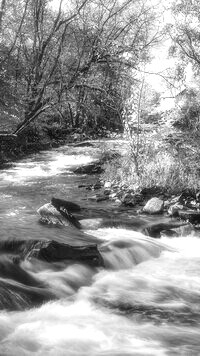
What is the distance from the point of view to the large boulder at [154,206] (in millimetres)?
9219

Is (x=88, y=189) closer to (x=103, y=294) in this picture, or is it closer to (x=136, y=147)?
(x=136, y=147)

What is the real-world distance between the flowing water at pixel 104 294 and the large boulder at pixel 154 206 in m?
0.42

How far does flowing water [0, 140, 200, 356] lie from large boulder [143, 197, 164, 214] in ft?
1.39

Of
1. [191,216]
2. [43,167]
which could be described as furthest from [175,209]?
[43,167]

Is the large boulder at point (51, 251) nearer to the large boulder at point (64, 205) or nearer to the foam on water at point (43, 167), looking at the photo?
the large boulder at point (64, 205)

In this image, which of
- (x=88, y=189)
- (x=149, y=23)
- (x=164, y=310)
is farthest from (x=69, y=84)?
(x=164, y=310)

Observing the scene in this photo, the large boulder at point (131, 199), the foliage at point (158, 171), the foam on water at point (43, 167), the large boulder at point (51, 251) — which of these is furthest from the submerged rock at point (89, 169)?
the large boulder at point (51, 251)

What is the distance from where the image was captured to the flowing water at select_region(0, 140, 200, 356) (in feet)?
13.2

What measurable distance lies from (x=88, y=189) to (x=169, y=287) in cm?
628

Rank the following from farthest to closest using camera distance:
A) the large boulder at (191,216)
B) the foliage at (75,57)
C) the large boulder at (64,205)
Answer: the foliage at (75,57) → the large boulder at (64,205) → the large boulder at (191,216)

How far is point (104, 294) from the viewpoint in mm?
5406

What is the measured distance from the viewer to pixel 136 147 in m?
12.1

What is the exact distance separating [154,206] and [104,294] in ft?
13.9

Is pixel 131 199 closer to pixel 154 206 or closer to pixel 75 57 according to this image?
pixel 154 206
